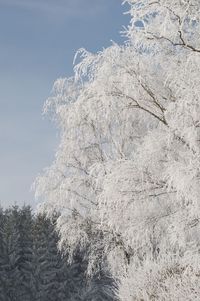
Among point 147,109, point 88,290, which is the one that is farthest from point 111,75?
point 88,290

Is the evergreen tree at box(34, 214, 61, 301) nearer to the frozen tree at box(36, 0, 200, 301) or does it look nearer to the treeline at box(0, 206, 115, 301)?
the treeline at box(0, 206, 115, 301)

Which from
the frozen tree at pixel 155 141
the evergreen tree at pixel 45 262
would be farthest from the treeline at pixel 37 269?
the frozen tree at pixel 155 141

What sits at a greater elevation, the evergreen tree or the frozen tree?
the evergreen tree

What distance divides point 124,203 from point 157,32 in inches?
139

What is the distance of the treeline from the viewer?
4378 cm

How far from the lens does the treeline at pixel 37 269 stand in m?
43.8

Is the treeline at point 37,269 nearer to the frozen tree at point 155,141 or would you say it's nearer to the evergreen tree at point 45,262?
the evergreen tree at point 45,262

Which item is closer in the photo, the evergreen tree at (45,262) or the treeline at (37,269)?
the treeline at (37,269)

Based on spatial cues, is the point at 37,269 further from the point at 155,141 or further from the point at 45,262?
the point at 155,141

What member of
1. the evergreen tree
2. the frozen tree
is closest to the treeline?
the evergreen tree

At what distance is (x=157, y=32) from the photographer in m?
12.2

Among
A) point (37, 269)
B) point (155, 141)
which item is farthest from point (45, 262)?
point (155, 141)

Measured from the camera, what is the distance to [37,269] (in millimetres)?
44219

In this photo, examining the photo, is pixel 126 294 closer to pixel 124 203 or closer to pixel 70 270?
pixel 124 203
